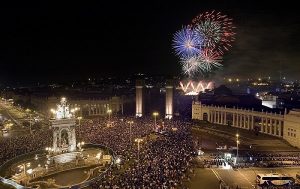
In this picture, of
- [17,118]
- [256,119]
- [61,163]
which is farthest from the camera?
[17,118]

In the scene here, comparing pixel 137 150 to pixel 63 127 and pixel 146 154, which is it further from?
pixel 63 127

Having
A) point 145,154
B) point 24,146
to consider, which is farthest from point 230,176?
point 24,146

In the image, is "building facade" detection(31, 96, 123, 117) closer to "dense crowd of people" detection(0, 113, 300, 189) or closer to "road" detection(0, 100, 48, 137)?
"road" detection(0, 100, 48, 137)

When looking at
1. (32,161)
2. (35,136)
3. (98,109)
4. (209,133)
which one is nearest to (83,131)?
(35,136)

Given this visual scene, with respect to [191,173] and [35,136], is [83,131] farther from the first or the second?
[191,173]

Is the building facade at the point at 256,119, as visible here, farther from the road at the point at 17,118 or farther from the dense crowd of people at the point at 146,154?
the road at the point at 17,118

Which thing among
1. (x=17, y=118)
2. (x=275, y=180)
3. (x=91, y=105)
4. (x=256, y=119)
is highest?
(x=91, y=105)

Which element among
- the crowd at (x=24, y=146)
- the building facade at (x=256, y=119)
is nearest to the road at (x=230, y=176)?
the building facade at (x=256, y=119)
